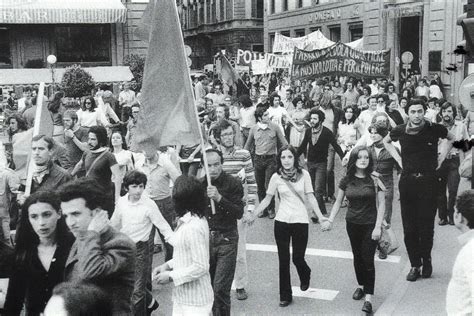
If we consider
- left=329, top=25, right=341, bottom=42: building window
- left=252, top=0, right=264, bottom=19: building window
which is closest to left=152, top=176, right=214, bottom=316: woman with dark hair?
left=329, top=25, right=341, bottom=42: building window

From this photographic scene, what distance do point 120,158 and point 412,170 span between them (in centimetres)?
361

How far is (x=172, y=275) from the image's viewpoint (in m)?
4.77

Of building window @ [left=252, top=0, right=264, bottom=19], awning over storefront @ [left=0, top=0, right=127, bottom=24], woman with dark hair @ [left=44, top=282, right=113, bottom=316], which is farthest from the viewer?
building window @ [left=252, top=0, right=264, bottom=19]

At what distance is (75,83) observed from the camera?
25.7m

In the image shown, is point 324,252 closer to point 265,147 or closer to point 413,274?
point 413,274

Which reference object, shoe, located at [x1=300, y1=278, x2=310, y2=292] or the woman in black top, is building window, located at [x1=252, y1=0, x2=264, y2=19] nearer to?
shoe, located at [x1=300, y1=278, x2=310, y2=292]

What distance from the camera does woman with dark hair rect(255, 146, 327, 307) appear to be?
686 cm

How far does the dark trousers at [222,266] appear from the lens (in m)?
5.87

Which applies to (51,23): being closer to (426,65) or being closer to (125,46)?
(125,46)

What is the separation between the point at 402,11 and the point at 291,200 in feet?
88.6

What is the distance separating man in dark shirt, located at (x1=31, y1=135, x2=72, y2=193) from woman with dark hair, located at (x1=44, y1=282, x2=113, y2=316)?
12.8 feet

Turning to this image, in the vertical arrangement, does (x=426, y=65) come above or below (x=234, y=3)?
below

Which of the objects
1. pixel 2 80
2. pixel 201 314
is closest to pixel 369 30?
pixel 2 80

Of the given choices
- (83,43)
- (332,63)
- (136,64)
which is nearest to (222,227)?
(332,63)
